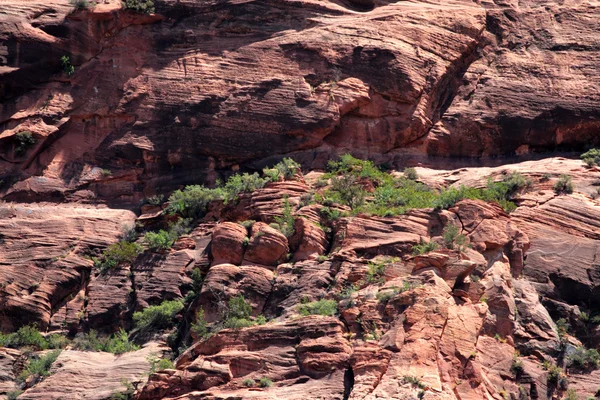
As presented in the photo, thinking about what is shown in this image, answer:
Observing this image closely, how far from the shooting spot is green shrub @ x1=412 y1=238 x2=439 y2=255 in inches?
1540

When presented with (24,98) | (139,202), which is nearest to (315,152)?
(139,202)

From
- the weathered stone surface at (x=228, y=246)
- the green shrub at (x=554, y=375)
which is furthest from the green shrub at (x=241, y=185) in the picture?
the green shrub at (x=554, y=375)

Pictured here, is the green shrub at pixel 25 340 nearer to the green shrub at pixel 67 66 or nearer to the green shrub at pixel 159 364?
the green shrub at pixel 159 364

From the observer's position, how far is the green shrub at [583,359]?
3844cm

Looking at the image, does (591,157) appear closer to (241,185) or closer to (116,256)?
(241,185)

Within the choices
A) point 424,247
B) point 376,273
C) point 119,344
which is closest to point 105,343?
point 119,344

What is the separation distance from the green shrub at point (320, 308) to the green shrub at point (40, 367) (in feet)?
21.1

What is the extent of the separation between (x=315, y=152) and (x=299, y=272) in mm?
7630

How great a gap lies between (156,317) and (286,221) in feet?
14.0

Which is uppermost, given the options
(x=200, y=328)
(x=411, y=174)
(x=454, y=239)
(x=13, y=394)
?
(x=454, y=239)

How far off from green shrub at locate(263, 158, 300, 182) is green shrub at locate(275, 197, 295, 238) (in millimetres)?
1491

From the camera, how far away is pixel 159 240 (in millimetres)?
42625

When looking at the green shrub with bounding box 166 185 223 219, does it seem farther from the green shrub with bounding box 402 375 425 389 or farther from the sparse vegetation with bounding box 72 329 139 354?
the green shrub with bounding box 402 375 425 389

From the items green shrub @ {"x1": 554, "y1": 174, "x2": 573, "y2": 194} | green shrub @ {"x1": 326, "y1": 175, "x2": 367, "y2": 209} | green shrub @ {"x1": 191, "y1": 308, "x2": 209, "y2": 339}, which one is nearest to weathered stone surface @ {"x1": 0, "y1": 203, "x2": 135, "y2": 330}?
green shrub @ {"x1": 191, "y1": 308, "x2": 209, "y2": 339}
